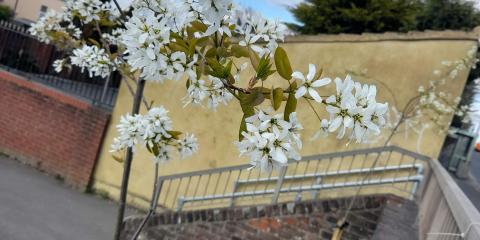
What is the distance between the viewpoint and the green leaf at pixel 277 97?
146 cm

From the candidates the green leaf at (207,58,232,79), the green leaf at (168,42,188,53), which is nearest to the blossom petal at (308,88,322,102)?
the green leaf at (207,58,232,79)

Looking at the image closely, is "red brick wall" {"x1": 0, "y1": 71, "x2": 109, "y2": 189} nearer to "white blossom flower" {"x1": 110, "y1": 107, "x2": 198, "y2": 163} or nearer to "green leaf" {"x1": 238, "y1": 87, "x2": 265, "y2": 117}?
"white blossom flower" {"x1": 110, "y1": 107, "x2": 198, "y2": 163}

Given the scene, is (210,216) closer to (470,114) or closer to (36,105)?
(470,114)

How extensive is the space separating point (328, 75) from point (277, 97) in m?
7.00

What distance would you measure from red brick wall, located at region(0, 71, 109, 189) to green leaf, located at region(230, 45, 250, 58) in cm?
881

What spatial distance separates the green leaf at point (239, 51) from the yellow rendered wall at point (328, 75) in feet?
16.2

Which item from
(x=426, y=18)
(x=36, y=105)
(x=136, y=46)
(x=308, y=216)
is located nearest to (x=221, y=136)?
(x=308, y=216)

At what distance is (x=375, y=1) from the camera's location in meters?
15.5

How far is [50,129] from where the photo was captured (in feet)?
34.3

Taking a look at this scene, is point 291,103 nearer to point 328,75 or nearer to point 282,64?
point 282,64

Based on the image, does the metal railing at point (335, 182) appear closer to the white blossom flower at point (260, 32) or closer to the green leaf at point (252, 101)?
the white blossom flower at point (260, 32)

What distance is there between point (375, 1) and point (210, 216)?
432 inches

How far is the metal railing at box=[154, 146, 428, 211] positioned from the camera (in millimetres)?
6902

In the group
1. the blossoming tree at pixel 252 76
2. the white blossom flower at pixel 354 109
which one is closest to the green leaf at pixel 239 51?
the blossoming tree at pixel 252 76
